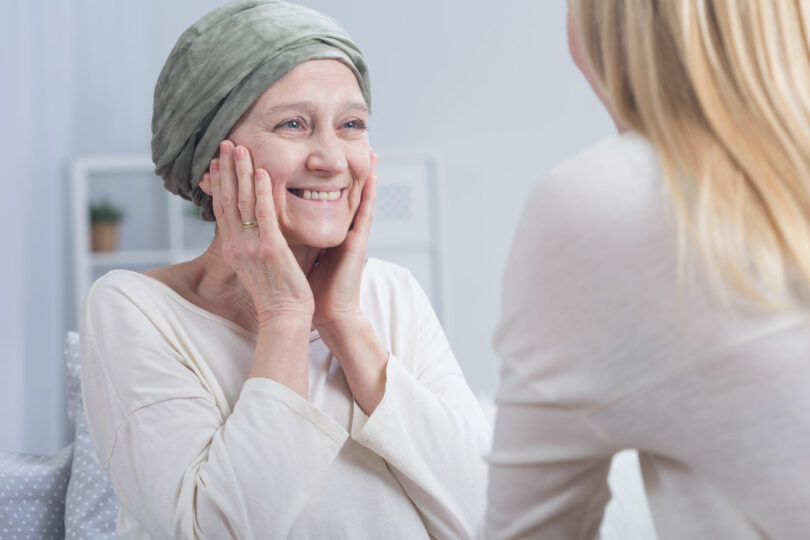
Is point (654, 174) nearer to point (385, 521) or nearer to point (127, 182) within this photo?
point (385, 521)

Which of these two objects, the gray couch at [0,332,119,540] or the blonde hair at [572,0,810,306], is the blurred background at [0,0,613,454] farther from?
the blonde hair at [572,0,810,306]

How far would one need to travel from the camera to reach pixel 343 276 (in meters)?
1.24

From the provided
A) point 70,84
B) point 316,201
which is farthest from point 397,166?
point 316,201

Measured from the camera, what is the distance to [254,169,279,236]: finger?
114cm

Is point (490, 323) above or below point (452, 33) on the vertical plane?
below

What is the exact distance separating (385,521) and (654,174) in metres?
0.71

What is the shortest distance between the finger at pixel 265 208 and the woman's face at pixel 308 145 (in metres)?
0.03

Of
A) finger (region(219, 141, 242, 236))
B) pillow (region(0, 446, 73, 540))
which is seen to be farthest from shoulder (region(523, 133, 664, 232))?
pillow (region(0, 446, 73, 540))

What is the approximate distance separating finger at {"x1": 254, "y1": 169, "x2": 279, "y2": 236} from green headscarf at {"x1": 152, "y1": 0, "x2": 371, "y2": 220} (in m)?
0.10

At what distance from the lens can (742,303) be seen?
57cm

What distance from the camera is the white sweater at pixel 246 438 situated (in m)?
1.02

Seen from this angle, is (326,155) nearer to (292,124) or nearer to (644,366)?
(292,124)

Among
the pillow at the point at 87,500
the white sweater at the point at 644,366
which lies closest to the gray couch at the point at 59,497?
the pillow at the point at 87,500

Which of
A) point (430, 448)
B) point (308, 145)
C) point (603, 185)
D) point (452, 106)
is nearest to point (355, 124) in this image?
point (308, 145)
